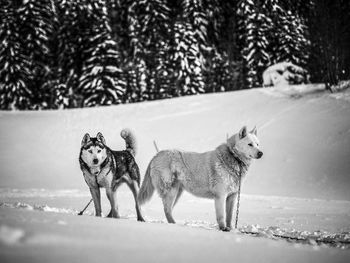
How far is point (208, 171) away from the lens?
5.37 m

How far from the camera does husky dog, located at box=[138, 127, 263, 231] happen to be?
5.30 m

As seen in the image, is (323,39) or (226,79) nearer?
(323,39)

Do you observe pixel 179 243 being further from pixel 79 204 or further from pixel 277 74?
pixel 277 74

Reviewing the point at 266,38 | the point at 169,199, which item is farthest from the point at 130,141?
the point at 266,38

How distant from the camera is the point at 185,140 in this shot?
16000 millimetres

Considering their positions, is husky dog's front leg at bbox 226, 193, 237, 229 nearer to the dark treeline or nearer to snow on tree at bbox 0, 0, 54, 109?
the dark treeline

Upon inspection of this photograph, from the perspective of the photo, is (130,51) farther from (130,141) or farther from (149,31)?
(130,141)

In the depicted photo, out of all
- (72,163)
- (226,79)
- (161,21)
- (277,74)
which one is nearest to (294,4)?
(226,79)

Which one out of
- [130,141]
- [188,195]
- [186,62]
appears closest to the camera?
[130,141]

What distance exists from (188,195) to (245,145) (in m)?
6.69

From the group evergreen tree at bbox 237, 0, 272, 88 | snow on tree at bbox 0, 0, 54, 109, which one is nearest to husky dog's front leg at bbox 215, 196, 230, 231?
evergreen tree at bbox 237, 0, 272, 88

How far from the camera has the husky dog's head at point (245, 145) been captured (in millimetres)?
5465

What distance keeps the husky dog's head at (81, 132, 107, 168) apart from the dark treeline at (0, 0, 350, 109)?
24514mm

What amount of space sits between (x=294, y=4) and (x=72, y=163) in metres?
34.9
